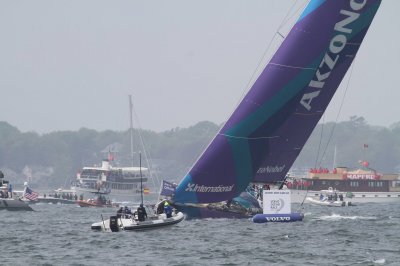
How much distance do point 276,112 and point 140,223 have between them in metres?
11.6

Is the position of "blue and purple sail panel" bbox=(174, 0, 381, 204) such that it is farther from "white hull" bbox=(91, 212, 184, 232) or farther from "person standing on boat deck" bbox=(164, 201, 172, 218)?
"white hull" bbox=(91, 212, 184, 232)

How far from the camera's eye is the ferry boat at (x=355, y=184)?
137 metres

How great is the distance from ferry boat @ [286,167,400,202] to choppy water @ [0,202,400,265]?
3031 inches

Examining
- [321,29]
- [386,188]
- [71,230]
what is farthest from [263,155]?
[386,188]

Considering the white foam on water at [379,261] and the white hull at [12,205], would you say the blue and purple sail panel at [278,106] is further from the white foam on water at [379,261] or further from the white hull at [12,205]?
the white hull at [12,205]

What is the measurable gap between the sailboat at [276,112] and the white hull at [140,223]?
298cm

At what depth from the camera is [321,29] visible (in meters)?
57.4

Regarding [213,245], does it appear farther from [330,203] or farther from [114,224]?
[330,203]

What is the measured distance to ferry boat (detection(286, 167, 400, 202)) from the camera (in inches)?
5394

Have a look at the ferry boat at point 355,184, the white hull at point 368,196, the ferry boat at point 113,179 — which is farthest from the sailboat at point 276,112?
the ferry boat at point 113,179

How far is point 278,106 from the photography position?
58.1 meters

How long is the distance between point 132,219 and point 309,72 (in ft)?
46.0

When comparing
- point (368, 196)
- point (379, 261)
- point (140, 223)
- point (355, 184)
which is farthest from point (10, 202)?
point (355, 184)

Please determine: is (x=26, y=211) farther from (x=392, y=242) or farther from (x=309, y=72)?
(x=392, y=242)
